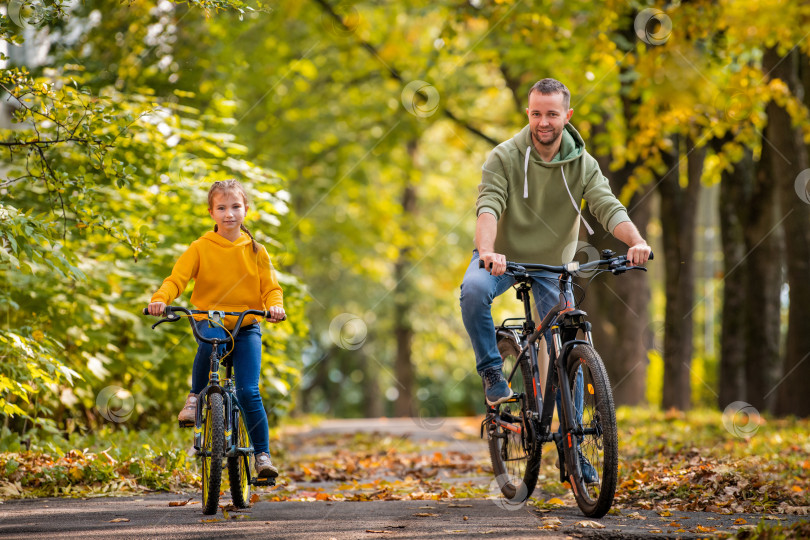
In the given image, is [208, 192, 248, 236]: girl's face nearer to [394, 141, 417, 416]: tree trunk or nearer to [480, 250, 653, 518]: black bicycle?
[480, 250, 653, 518]: black bicycle

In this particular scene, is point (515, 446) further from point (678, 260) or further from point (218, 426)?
point (678, 260)

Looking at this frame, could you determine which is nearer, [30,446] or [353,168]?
[30,446]

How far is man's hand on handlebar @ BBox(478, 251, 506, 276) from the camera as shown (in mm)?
4949

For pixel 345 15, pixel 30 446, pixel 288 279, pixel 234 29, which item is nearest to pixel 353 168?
pixel 345 15

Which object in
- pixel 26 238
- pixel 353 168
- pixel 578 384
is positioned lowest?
pixel 578 384

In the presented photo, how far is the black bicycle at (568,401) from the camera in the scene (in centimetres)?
479

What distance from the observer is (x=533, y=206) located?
18.5ft

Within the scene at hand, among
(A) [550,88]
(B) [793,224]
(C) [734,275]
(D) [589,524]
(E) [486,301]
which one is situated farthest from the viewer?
(C) [734,275]

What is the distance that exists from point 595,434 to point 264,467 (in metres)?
1.90

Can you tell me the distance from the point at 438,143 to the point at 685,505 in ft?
73.7

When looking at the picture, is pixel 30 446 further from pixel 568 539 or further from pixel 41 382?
pixel 568 539

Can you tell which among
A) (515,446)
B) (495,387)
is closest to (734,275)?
(515,446)

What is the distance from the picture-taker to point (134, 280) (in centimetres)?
868

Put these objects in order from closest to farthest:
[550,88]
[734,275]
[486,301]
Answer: [550,88], [486,301], [734,275]
